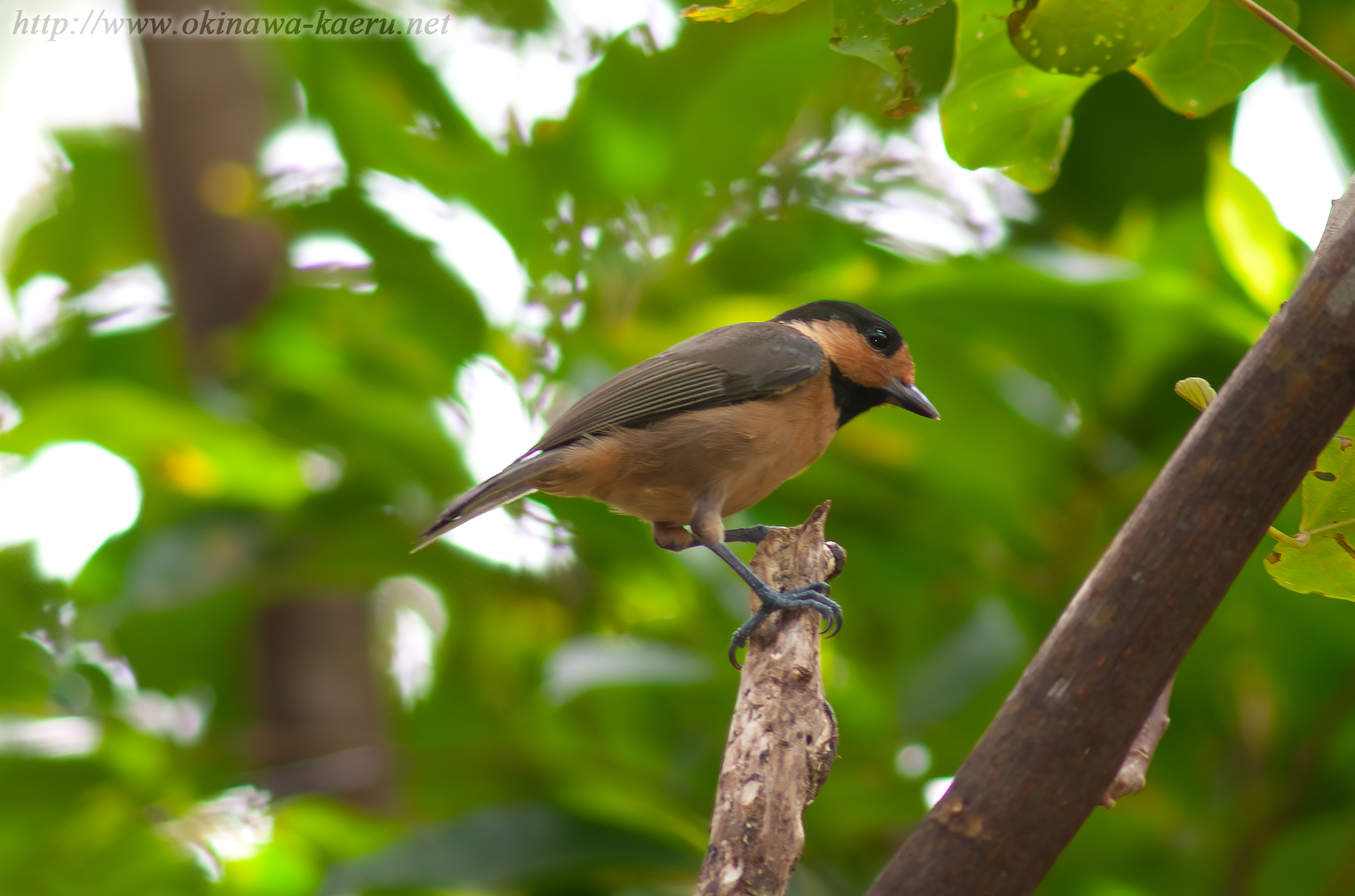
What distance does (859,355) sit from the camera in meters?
2.77

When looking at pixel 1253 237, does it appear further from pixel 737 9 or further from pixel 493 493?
pixel 737 9

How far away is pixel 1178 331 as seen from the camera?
3.10 metres

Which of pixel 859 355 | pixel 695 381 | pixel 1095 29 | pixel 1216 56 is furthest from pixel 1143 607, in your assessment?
pixel 859 355

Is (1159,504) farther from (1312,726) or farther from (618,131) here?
(618,131)

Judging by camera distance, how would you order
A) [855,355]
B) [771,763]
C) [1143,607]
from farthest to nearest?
1. [855,355]
2. [771,763]
3. [1143,607]

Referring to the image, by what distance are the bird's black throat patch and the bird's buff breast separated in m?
0.11

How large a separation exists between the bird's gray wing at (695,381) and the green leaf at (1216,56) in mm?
1230

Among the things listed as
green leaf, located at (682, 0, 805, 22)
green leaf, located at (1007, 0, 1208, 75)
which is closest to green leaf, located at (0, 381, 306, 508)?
green leaf, located at (682, 0, 805, 22)

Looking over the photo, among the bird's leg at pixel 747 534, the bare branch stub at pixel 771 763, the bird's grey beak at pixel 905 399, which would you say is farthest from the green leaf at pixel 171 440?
the bare branch stub at pixel 771 763

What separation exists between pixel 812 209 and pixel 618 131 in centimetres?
64

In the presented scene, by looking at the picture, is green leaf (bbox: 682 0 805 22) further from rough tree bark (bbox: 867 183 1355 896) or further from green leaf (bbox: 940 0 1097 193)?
rough tree bark (bbox: 867 183 1355 896)

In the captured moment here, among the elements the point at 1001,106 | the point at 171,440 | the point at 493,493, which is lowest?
the point at 171,440

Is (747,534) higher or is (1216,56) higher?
(1216,56)

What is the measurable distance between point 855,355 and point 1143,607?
5.41 feet
